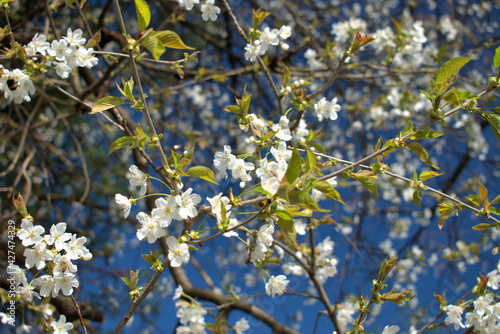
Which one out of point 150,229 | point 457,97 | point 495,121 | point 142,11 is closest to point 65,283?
point 150,229

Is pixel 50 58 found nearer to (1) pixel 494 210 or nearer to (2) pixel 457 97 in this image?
(2) pixel 457 97

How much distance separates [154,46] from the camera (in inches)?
39.8

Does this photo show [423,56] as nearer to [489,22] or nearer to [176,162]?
[489,22]

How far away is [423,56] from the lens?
10.5 ft

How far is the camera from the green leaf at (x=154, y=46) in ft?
3.27

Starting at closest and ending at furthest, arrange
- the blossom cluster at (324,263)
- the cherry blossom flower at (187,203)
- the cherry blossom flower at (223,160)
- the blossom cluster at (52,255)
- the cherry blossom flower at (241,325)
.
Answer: the cherry blossom flower at (187,203) < the blossom cluster at (52,255) < the cherry blossom flower at (223,160) < the cherry blossom flower at (241,325) < the blossom cluster at (324,263)

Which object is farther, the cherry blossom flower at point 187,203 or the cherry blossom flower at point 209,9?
the cherry blossom flower at point 209,9

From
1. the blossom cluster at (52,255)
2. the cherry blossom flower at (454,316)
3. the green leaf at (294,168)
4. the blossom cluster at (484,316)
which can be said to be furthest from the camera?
the cherry blossom flower at (454,316)

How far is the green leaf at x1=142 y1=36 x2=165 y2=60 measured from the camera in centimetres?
100

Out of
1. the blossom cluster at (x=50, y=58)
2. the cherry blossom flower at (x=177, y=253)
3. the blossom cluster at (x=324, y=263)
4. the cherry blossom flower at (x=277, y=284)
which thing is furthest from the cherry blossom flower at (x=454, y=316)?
the blossom cluster at (x=50, y=58)

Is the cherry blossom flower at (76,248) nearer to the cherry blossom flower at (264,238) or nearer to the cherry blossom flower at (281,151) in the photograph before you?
the cherry blossom flower at (264,238)

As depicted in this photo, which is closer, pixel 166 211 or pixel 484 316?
pixel 166 211

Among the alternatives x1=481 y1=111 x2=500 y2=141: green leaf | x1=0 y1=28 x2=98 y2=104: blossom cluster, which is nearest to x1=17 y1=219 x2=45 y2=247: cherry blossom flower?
x1=0 y1=28 x2=98 y2=104: blossom cluster

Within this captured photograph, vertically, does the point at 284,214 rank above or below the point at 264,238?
above
